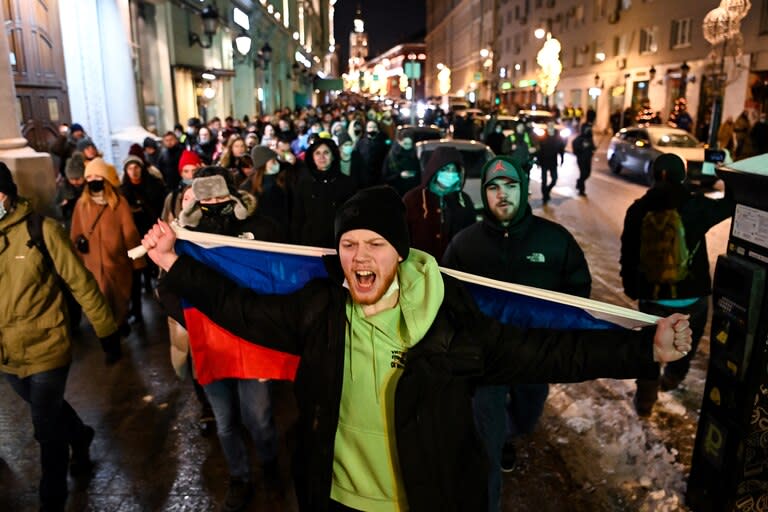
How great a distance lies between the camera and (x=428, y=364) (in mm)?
2227

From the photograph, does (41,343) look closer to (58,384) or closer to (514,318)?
(58,384)

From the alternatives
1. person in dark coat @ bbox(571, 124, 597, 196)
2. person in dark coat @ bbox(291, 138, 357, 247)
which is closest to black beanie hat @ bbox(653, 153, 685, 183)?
person in dark coat @ bbox(291, 138, 357, 247)

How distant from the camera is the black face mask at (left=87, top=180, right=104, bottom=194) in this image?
6047mm

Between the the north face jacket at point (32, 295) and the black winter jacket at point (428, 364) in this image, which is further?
the the north face jacket at point (32, 295)

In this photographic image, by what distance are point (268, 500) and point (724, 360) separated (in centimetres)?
270

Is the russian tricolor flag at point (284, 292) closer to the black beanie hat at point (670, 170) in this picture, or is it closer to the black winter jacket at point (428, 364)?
the black winter jacket at point (428, 364)

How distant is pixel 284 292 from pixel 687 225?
123 inches

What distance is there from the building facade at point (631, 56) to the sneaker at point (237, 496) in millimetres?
20048

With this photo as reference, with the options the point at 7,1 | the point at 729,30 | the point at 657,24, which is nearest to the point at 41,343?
the point at 7,1

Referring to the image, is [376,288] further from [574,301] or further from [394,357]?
[574,301]

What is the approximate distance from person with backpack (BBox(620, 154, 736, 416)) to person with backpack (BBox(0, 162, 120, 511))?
3.72m

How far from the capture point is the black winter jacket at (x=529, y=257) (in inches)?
151

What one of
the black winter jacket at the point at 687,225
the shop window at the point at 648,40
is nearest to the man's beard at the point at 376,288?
the black winter jacket at the point at 687,225

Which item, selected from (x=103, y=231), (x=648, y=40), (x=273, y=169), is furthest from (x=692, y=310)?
(x=648, y=40)
